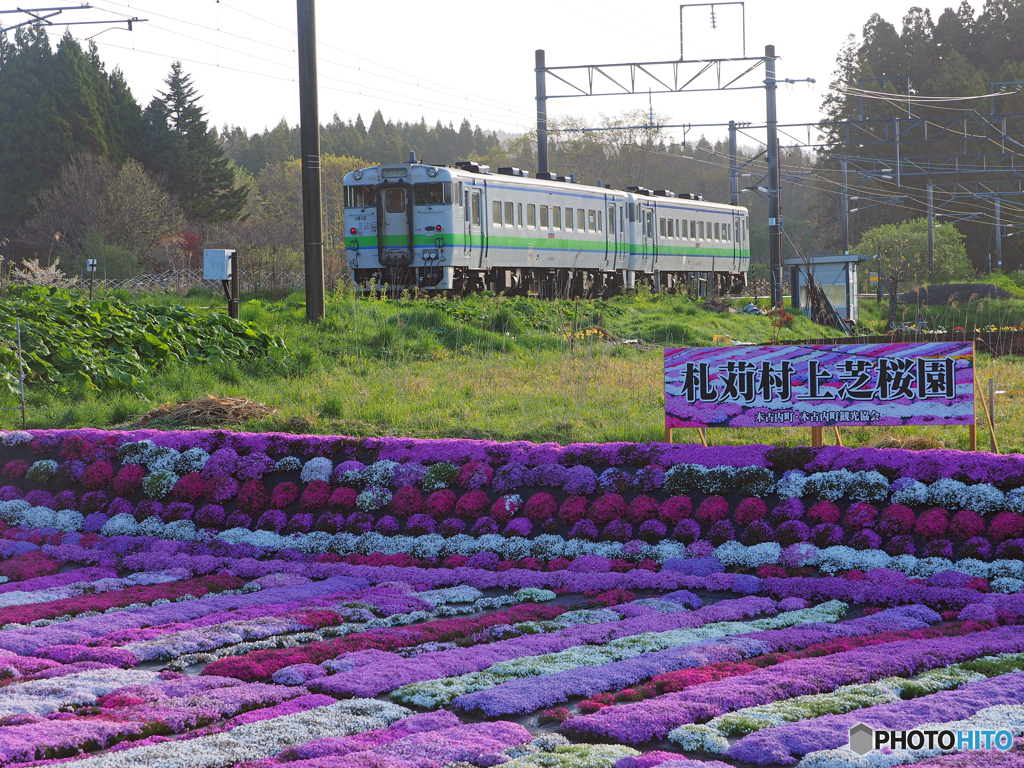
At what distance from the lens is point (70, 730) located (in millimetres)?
4312

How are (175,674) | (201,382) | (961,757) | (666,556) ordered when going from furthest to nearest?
(201,382) → (666,556) → (175,674) → (961,757)

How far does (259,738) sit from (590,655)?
164 centimetres

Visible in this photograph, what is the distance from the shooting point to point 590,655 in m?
5.21

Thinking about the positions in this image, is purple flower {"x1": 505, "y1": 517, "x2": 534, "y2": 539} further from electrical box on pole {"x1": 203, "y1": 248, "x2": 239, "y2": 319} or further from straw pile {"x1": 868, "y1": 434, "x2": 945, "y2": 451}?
electrical box on pole {"x1": 203, "y1": 248, "x2": 239, "y2": 319}

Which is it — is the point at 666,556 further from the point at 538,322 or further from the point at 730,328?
the point at 730,328

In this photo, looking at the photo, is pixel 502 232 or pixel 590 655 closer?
pixel 590 655

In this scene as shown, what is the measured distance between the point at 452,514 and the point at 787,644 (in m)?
3.11

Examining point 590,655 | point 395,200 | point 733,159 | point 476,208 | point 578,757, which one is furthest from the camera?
point 733,159

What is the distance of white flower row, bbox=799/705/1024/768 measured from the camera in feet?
12.5

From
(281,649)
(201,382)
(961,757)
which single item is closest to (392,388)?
(201,382)

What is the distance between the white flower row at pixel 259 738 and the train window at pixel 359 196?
19.6 m

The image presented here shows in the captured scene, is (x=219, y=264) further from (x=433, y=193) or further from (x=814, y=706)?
(x=814, y=706)

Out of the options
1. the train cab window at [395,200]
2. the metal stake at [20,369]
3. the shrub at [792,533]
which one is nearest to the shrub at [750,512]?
the shrub at [792,533]

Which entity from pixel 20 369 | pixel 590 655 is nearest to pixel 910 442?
pixel 590 655
